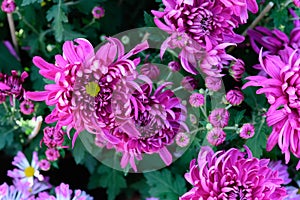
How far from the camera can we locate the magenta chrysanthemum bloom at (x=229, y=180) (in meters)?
1.39

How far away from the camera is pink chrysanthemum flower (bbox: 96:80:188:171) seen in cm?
137

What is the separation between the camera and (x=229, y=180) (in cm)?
141

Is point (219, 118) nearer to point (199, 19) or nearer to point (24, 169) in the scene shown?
point (199, 19)

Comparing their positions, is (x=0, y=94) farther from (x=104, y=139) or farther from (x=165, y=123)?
(x=165, y=123)

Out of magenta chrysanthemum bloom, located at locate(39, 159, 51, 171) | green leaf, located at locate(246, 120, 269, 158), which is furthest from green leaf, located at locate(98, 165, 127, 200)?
green leaf, located at locate(246, 120, 269, 158)

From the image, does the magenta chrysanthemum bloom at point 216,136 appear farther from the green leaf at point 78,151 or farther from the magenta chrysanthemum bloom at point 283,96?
the green leaf at point 78,151

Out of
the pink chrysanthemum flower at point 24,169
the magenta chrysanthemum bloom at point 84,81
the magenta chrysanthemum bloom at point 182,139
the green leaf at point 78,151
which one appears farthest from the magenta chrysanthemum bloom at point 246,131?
the pink chrysanthemum flower at point 24,169

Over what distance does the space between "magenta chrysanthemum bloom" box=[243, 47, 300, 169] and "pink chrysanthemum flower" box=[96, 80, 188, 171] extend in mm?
241

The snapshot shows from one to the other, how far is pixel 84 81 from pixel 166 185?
770 mm

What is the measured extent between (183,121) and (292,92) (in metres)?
0.36

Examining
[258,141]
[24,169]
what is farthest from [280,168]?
[24,169]

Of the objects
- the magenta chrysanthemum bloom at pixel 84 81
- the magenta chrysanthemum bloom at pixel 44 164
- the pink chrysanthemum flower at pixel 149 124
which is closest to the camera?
the magenta chrysanthemum bloom at pixel 84 81

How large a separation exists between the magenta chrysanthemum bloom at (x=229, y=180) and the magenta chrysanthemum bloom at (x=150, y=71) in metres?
0.31

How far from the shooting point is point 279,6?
180 centimetres
